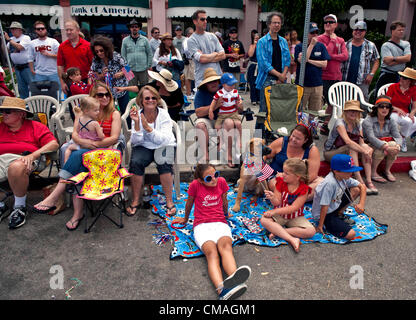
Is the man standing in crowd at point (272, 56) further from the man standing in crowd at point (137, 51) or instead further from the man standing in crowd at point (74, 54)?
the man standing in crowd at point (74, 54)

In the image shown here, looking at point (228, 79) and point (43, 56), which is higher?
point (43, 56)

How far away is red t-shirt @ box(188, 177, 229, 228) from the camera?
341 centimetres

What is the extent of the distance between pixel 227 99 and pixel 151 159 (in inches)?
60.7

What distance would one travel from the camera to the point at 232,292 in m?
2.63

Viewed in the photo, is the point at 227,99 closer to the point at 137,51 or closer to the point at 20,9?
the point at 137,51

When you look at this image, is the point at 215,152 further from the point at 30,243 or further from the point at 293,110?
the point at 30,243

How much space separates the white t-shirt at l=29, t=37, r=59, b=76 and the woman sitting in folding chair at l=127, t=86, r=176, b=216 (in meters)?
3.96

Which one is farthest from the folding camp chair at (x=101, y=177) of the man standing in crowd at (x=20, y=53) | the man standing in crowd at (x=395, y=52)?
the man standing in crowd at (x=395, y=52)

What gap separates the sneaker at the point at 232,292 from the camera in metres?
2.64

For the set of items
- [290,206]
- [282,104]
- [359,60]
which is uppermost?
[359,60]

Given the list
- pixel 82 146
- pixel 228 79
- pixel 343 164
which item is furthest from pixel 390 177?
pixel 82 146
